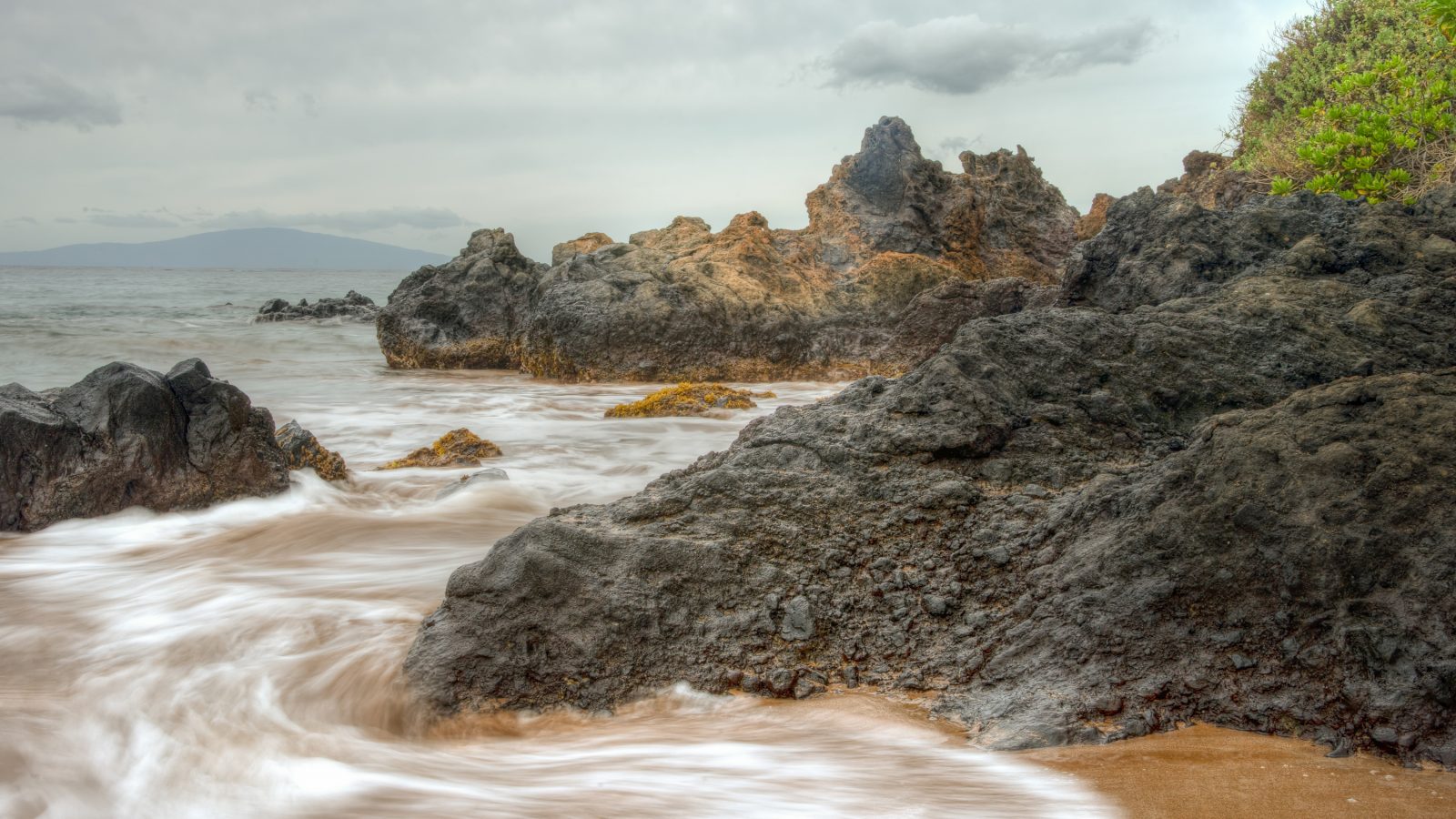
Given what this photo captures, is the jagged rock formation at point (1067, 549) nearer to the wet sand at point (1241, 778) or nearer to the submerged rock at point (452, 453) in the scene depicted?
the wet sand at point (1241, 778)

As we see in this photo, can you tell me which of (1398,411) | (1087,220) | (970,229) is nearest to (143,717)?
(1398,411)

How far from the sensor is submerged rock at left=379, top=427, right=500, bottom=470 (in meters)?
7.08

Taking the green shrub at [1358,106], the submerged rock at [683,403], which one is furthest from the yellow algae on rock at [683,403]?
the green shrub at [1358,106]

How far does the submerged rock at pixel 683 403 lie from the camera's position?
9.34m

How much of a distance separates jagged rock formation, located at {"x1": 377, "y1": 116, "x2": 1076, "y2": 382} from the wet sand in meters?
9.10

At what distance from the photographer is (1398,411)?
2.40 m

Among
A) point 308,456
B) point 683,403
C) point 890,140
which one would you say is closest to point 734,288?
point 683,403

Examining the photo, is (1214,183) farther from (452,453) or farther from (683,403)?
(452,453)

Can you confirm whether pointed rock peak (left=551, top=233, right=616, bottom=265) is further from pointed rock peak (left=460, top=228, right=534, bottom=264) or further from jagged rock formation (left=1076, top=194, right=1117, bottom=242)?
jagged rock formation (left=1076, top=194, right=1117, bottom=242)

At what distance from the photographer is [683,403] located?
945cm

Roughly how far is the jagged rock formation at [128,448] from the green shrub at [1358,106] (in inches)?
250

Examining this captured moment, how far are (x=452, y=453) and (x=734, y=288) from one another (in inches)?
234

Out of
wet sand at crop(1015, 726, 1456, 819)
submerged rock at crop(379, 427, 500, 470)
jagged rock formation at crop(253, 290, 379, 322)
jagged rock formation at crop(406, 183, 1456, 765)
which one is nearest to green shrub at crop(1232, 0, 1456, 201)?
jagged rock formation at crop(406, 183, 1456, 765)

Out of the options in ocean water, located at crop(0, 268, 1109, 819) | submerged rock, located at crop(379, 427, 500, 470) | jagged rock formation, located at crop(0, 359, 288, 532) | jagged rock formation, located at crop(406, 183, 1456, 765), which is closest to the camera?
jagged rock formation, located at crop(406, 183, 1456, 765)
